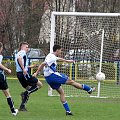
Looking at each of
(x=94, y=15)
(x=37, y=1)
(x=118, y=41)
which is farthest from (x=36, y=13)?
(x=94, y=15)

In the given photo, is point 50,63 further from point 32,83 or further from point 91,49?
point 91,49

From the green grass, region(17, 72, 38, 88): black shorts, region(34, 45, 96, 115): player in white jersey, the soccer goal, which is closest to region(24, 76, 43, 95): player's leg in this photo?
region(17, 72, 38, 88): black shorts

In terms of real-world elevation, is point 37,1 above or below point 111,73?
above

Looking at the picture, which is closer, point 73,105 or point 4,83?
point 4,83

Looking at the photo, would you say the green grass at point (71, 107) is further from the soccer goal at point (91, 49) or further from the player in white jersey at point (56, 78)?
the soccer goal at point (91, 49)

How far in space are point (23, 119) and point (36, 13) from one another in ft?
66.9

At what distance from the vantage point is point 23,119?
487 inches

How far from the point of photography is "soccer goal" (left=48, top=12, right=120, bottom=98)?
65.4ft

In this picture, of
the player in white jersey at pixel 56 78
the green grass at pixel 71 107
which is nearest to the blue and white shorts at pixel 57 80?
the player in white jersey at pixel 56 78

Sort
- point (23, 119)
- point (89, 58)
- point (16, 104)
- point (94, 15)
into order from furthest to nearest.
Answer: point (89, 58) < point (94, 15) < point (16, 104) < point (23, 119)

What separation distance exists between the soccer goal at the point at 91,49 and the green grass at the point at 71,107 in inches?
71.2

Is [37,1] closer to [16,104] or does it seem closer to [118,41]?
[118,41]

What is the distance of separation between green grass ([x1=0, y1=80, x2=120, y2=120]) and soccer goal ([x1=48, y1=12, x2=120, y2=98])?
1807 millimetres

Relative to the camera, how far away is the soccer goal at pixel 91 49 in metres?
19.9
